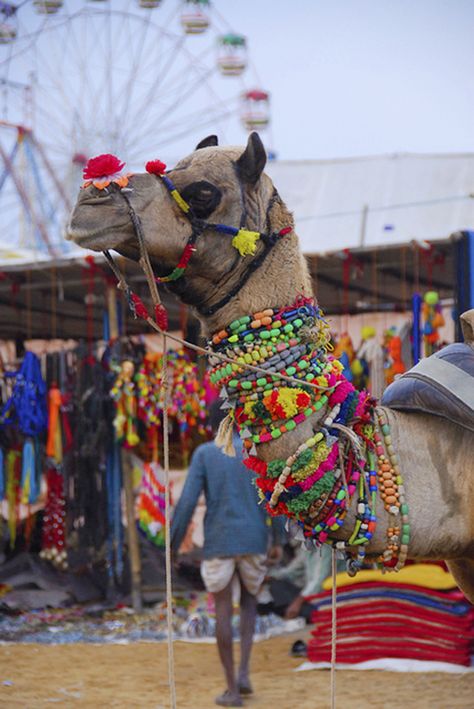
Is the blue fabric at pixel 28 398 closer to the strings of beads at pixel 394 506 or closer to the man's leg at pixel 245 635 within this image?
the man's leg at pixel 245 635

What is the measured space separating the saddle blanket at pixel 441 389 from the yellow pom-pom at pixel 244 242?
0.61 m

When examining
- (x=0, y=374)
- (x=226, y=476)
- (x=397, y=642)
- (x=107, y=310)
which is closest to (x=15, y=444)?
(x=0, y=374)

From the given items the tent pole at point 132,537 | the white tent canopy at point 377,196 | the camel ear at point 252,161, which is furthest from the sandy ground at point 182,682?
the white tent canopy at point 377,196

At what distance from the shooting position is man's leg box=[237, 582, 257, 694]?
6.82 m

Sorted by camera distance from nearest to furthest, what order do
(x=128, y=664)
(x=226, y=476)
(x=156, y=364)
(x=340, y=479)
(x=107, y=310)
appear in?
(x=340, y=479) → (x=226, y=476) → (x=128, y=664) → (x=156, y=364) → (x=107, y=310)

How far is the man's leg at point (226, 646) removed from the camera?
659 centimetres

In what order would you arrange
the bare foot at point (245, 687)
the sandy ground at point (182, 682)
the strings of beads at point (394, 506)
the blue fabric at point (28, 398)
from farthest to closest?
the blue fabric at point (28, 398) < the bare foot at point (245, 687) < the sandy ground at point (182, 682) < the strings of beads at point (394, 506)

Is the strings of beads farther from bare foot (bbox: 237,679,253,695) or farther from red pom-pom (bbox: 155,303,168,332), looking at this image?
bare foot (bbox: 237,679,253,695)

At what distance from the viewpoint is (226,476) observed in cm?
686

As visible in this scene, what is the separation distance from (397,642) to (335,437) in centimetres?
479

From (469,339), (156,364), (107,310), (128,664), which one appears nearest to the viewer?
(469,339)

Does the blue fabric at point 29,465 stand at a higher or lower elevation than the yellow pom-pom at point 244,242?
lower

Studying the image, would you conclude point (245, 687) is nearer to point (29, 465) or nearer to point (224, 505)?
point (224, 505)

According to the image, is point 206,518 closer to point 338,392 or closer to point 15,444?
point 15,444
